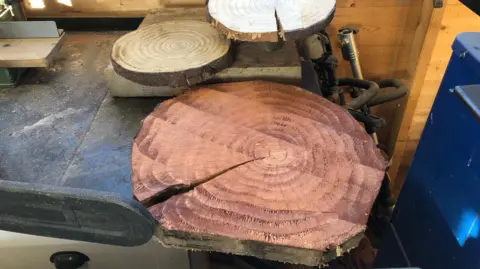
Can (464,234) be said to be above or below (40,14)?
below

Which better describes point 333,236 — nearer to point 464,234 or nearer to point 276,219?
point 276,219

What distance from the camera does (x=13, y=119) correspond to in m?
1.10

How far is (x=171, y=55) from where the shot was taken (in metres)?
1.06

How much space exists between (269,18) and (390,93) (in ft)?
2.52

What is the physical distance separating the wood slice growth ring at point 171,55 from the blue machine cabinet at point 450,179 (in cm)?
51

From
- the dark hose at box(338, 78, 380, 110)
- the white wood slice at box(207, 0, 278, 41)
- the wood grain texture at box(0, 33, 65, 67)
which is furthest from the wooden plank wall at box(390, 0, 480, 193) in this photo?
the wood grain texture at box(0, 33, 65, 67)

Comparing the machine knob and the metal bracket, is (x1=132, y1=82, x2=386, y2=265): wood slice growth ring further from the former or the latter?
the metal bracket

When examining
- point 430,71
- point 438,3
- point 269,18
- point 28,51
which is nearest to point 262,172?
point 269,18

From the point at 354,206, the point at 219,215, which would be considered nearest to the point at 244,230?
the point at 219,215

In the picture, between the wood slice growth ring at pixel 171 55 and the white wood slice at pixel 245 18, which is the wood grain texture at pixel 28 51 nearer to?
the wood slice growth ring at pixel 171 55

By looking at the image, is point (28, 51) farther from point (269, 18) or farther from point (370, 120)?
point (370, 120)

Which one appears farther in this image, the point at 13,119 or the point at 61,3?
the point at 61,3

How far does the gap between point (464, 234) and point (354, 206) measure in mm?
351

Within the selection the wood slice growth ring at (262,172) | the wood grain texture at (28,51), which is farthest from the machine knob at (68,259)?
the wood grain texture at (28,51)
